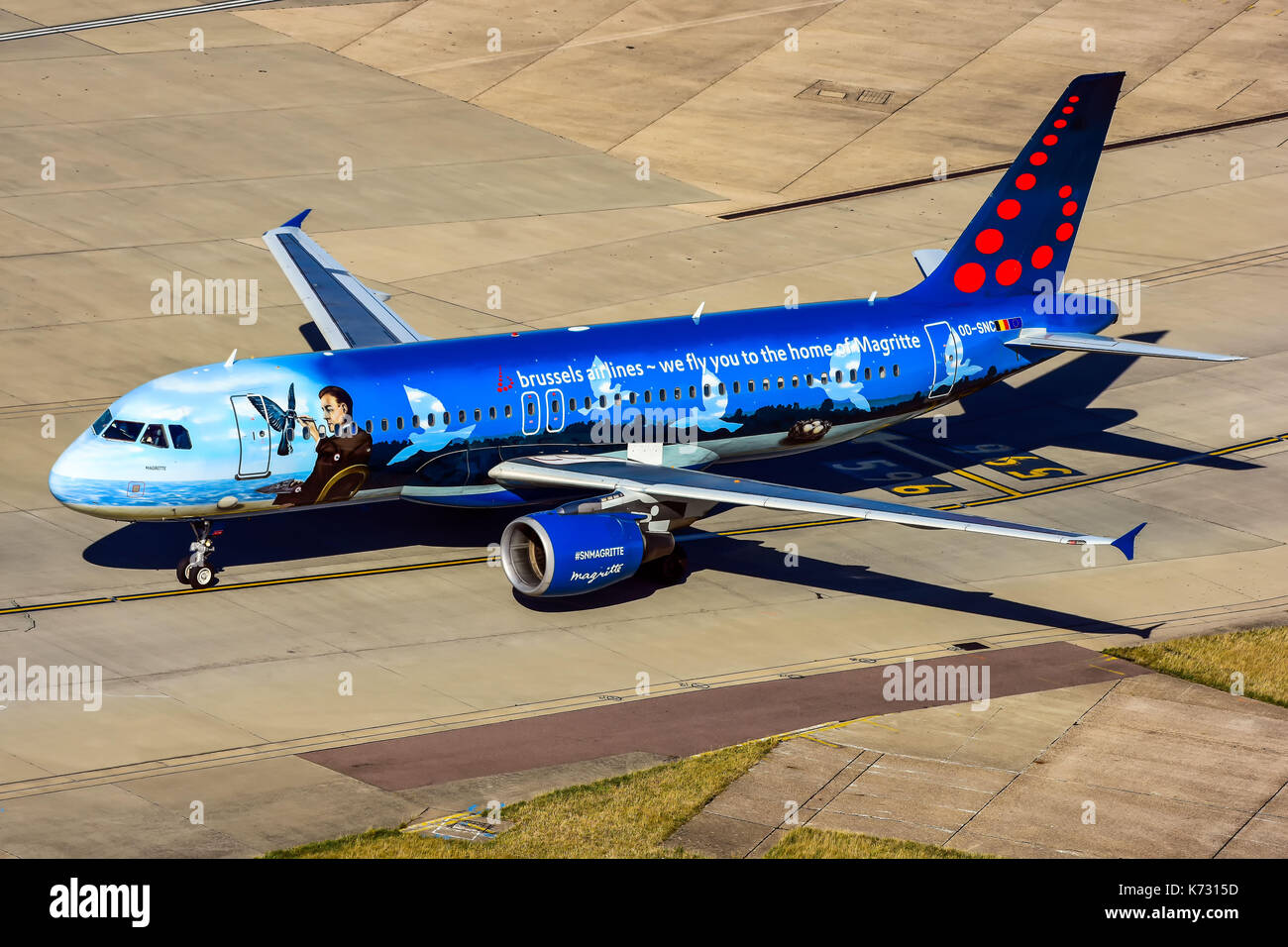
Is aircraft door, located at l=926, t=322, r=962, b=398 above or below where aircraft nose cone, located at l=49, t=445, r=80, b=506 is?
above

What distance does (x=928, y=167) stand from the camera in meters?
78.9

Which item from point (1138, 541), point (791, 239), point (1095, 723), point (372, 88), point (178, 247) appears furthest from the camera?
point (372, 88)

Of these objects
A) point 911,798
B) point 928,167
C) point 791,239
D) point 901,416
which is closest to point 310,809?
point 911,798

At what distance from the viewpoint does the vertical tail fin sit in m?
51.8

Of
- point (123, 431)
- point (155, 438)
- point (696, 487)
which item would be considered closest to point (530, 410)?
point (696, 487)

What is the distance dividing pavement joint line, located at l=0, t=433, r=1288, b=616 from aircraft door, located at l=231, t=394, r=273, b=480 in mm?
3387

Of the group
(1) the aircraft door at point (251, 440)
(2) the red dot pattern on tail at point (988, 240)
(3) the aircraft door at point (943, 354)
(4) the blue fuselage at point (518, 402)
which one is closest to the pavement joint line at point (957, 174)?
(2) the red dot pattern on tail at point (988, 240)

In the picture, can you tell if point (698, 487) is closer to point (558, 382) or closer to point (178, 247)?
point (558, 382)

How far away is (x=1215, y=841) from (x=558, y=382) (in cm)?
1981

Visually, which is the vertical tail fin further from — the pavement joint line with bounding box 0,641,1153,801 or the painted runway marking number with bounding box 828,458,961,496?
the pavement joint line with bounding box 0,641,1153,801

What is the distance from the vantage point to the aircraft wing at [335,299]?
51.1m

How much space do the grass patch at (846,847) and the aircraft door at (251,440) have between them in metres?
16.4

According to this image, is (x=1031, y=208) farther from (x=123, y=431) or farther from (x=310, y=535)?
(x=123, y=431)

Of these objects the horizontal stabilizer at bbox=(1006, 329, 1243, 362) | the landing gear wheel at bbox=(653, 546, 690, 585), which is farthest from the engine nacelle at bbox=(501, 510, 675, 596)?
the horizontal stabilizer at bbox=(1006, 329, 1243, 362)
